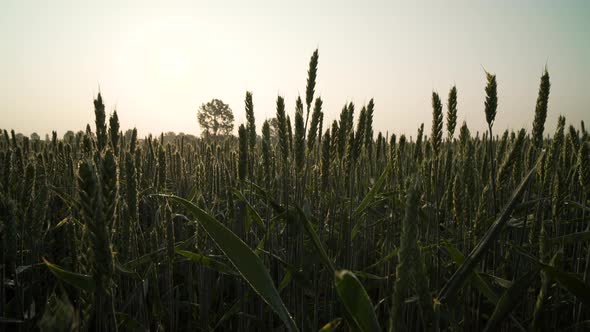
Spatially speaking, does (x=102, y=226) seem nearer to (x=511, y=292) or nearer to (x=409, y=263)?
(x=409, y=263)

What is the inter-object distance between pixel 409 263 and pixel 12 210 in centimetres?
147

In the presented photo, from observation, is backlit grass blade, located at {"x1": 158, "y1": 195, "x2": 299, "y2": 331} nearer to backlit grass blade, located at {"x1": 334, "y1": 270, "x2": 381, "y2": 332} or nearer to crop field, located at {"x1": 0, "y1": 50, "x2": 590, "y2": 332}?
crop field, located at {"x1": 0, "y1": 50, "x2": 590, "y2": 332}

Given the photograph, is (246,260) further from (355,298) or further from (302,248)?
(302,248)

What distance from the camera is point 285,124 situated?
1886mm

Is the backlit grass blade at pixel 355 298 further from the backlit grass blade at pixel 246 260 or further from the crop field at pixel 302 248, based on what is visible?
the backlit grass blade at pixel 246 260

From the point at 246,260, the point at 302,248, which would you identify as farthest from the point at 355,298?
the point at 302,248

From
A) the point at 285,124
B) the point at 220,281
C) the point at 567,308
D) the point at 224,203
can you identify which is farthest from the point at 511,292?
the point at 224,203

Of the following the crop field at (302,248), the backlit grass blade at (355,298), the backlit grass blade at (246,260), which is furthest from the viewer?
the backlit grass blade at (246,260)

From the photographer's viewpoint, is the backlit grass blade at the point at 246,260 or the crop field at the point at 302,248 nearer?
the crop field at the point at 302,248

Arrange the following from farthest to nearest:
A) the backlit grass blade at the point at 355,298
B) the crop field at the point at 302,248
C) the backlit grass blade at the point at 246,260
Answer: the backlit grass blade at the point at 246,260, the crop field at the point at 302,248, the backlit grass blade at the point at 355,298

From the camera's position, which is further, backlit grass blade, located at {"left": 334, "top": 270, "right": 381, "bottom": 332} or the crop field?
the crop field

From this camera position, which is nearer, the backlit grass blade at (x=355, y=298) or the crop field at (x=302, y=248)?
the backlit grass blade at (x=355, y=298)

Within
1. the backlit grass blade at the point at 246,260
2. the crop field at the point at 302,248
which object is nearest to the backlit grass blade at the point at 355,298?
the crop field at the point at 302,248

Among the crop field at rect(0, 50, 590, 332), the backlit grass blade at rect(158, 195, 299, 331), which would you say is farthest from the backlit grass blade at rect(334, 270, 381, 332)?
the backlit grass blade at rect(158, 195, 299, 331)
